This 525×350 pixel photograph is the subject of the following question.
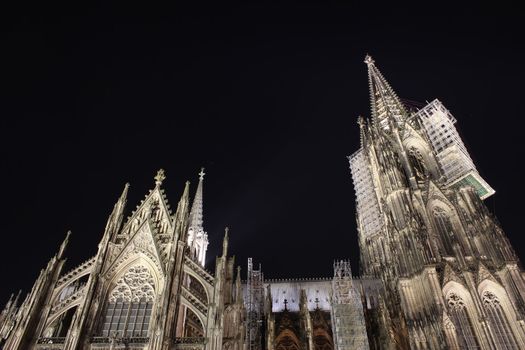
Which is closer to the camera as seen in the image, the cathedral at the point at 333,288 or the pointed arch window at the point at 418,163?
the cathedral at the point at 333,288

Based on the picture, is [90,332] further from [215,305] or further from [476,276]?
[476,276]

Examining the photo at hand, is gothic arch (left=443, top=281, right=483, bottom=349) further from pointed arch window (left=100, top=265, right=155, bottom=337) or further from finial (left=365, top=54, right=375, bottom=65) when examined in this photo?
finial (left=365, top=54, right=375, bottom=65)

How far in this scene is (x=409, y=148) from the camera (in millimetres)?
48250

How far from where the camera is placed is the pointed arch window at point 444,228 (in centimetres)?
3762

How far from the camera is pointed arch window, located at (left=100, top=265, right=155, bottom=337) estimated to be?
26.1m

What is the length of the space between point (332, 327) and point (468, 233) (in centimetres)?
1434

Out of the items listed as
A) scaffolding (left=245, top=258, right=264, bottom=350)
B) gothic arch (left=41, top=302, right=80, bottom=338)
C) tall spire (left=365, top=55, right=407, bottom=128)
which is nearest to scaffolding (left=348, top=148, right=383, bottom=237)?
tall spire (left=365, top=55, right=407, bottom=128)

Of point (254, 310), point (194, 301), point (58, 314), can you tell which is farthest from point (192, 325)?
point (254, 310)

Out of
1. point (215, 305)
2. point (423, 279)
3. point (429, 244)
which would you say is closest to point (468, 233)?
point (429, 244)

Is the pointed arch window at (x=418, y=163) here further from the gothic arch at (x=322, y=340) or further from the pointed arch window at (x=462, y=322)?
the gothic arch at (x=322, y=340)

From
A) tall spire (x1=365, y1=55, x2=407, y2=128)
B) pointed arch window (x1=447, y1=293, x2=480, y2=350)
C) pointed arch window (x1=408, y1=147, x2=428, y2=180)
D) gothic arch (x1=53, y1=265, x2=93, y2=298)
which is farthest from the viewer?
tall spire (x1=365, y1=55, x2=407, y2=128)

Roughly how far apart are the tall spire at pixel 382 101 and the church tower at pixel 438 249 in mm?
732

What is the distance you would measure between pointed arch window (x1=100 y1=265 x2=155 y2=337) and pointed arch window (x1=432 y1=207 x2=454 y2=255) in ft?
80.5

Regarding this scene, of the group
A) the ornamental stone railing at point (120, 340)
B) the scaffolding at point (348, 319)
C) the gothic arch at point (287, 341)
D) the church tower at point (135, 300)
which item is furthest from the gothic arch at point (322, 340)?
the ornamental stone railing at point (120, 340)
